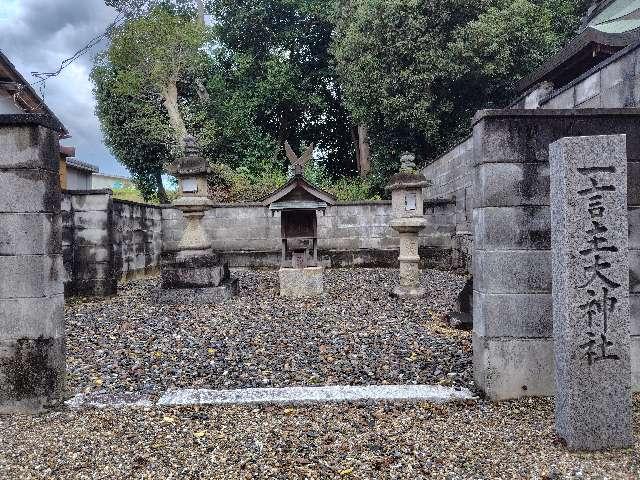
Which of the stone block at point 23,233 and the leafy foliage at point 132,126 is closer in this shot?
the stone block at point 23,233

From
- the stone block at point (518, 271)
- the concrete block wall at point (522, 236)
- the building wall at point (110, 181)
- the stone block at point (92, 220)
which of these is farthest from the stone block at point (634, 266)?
the building wall at point (110, 181)

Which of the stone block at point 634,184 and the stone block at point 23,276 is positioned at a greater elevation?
the stone block at point 634,184

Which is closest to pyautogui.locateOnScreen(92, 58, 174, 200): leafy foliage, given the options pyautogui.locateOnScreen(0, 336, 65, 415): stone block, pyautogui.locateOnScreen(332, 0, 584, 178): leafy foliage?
pyautogui.locateOnScreen(332, 0, 584, 178): leafy foliage

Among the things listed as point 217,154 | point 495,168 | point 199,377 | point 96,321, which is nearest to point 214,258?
point 96,321

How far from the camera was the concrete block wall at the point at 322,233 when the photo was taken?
14.6m

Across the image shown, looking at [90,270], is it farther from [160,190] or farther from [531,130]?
[160,190]

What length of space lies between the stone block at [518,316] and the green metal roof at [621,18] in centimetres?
676

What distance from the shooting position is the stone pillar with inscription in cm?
313

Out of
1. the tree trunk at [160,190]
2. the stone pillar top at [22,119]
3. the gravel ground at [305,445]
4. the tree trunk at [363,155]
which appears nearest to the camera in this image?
the gravel ground at [305,445]

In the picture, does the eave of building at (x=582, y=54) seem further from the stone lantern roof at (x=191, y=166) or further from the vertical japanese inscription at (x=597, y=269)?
the stone lantern roof at (x=191, y=166)

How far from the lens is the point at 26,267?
390cm

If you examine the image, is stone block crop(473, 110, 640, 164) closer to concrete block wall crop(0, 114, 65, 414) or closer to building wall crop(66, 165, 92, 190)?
concrete block wall crop(0, 114, 65, 414)

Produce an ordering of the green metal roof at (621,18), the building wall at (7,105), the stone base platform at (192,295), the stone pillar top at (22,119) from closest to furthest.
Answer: the stone pillar top at (22,119), the green metal roof at (621,18), the stone base platform at (192,295), the building wall at (7,105)

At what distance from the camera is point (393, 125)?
58.0ft
